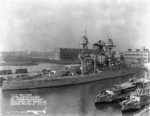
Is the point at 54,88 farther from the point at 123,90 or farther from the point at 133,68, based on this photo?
the point at 133,68

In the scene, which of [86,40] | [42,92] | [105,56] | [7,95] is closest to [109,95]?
[42,92]

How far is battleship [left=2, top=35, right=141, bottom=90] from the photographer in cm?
1878

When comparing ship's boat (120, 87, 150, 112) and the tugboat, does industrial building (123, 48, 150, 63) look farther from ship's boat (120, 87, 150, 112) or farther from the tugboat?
ship's boat (120, 87, 150, 112)

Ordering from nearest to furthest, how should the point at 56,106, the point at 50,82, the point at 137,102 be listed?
1. the point at 137,102
2. the point at 56,106
3. the point at 50,82

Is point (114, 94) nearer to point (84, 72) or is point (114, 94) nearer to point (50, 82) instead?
point (50, 82)

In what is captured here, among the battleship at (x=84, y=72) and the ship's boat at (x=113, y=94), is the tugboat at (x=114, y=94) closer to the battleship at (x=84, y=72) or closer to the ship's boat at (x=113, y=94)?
the ship's boat at (x=113, y=94)

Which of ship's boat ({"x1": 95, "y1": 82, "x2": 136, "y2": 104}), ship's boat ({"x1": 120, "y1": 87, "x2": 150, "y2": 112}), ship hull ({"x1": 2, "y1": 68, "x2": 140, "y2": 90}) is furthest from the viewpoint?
ship hull ({"x1": 2, "y1": 68, "x2": 140, "y2": 90})

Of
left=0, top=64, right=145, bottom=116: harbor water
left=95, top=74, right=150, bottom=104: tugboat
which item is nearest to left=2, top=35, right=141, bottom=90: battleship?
left=0, top=64, right=145, bottom=116: harbor water

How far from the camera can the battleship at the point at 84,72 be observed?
1878cm

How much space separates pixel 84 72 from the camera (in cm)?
2417

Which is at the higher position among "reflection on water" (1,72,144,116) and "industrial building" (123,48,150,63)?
"industrial building" (123,48,150,63)

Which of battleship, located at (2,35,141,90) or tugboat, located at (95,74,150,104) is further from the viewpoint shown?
battleship, located at (2,35,141,90)

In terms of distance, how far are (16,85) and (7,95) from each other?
2.07 m

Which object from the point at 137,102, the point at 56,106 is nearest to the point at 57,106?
the point at 56,106
